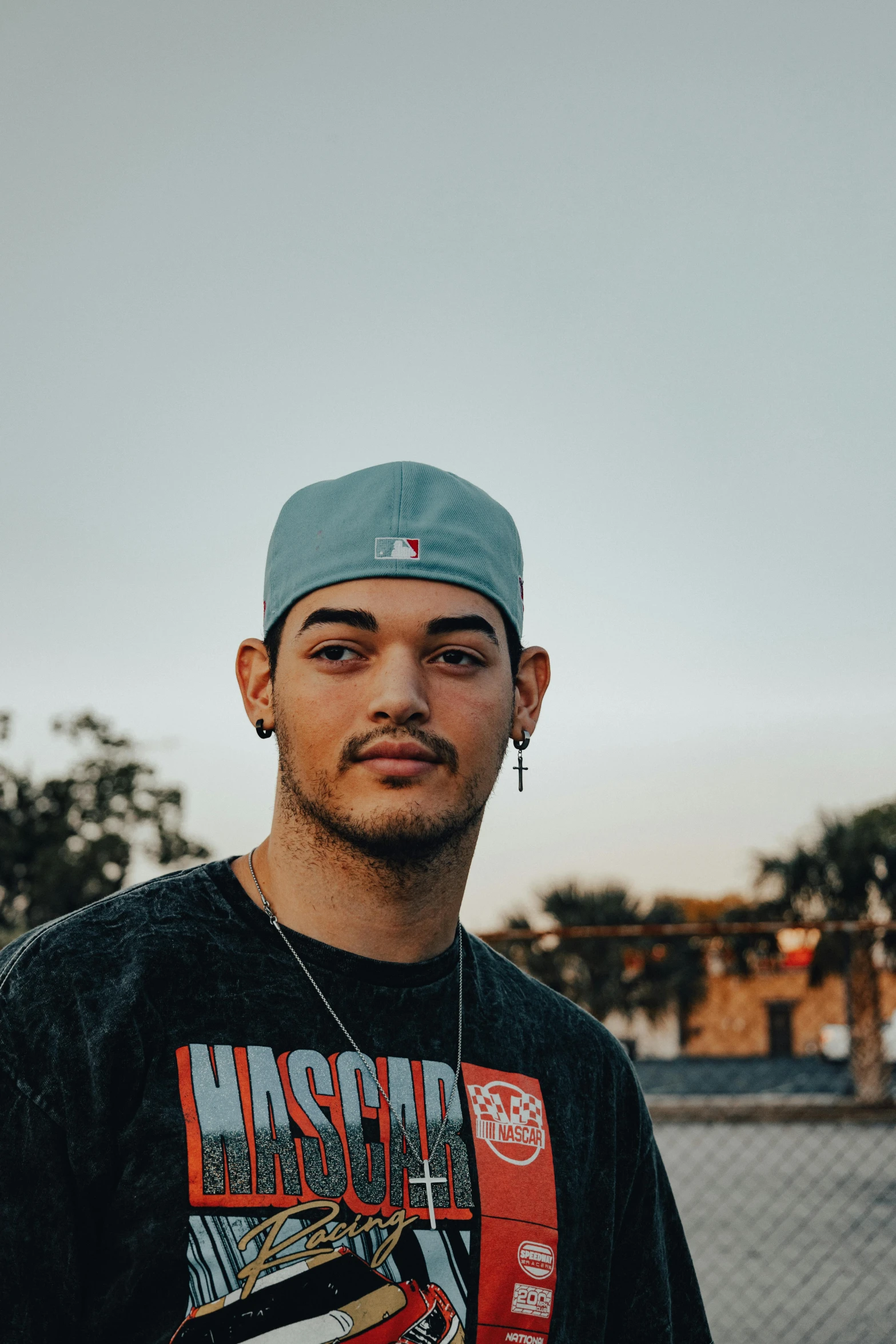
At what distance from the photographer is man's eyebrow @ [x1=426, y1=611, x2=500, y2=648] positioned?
1.68 m

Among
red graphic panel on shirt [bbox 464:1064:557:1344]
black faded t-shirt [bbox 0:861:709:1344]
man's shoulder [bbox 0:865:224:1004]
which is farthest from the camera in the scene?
red graphic panel on shirt [bbox 464:1064:557:1344]

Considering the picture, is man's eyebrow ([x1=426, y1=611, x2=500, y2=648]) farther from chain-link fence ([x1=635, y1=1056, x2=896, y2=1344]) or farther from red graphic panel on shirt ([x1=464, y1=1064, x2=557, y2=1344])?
chain-link fence ([x1=635, y1=1056, x2=896, y2=1344])

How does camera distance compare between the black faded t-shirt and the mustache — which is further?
the mustache

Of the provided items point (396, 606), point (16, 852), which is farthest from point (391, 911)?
point (16, 852)

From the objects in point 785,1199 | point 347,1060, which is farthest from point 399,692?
point 785,1199

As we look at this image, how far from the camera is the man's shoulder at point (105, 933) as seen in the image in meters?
1.43

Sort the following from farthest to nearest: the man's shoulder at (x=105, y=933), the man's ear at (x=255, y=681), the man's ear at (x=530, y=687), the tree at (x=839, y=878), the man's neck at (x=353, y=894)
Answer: the tree at (x=839, y=878) → the man's ear at (x=530, y=687) → the man's ear at (x=255, y=681) → the man's neck at (x=353, y=894) → the man's shoulder at (x=105, y=933)

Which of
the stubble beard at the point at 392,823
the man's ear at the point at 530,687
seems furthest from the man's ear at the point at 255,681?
the man's ear at the point at 530,687

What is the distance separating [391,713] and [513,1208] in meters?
0.74

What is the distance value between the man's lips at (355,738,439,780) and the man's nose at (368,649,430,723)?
3cm

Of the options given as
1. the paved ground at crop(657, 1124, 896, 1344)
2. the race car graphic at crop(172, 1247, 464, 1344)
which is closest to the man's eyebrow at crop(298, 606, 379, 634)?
the race car graphic at crop(172, 1247, 464, 1344)

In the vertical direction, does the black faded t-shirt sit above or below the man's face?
below

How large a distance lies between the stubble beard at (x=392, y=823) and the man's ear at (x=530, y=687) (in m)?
0.28

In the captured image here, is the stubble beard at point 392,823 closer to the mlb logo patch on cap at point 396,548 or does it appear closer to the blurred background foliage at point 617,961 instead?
the mlb logo patch on cap at point 396,548
